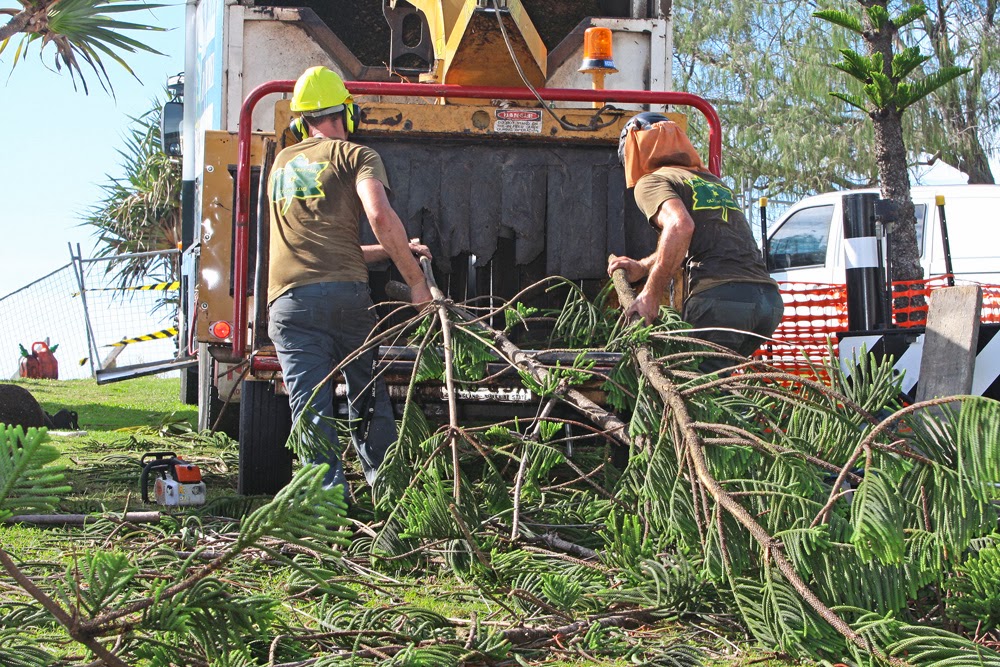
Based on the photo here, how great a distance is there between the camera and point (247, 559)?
12.0 feet

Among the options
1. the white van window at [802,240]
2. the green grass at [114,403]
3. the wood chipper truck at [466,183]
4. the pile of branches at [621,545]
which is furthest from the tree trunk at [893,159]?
the pile of branches at [621,545]

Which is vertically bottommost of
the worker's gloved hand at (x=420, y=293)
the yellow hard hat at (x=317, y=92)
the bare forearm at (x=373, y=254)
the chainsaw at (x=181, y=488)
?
the chainsaw at (x=181, y=488)

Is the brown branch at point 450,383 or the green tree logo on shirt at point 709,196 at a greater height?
the green tree logo on shirt at point 709,196

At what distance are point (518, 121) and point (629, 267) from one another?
1205 millimetres

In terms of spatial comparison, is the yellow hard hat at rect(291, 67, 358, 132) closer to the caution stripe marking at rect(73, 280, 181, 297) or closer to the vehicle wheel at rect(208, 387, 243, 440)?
the vehicle wheel at rect(208, 387, 243, 440)

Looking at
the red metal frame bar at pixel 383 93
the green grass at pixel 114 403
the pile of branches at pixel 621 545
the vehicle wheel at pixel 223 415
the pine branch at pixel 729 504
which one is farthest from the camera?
the green grass at pixel 114 403

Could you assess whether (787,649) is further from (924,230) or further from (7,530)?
(924,230)

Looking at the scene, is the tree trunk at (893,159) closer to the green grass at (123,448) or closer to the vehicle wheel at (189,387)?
the vehicle wheel at (189,387)

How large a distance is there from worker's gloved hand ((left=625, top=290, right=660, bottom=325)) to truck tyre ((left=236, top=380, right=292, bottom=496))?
1.81 metres

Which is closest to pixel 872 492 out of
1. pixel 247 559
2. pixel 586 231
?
pixel 247 559

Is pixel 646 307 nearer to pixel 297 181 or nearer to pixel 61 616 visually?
pixel 297 181

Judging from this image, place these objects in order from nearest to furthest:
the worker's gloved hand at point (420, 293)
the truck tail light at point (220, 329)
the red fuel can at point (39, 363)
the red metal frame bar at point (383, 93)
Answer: the worker's gloved hand at point (420, 293), the red metal frame bar at point (383, 93), the truck tail light at point (220, 329), the red fuel can at point (39, 363)

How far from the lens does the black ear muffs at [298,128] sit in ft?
16.5

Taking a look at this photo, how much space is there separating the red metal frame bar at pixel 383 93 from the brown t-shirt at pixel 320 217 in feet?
1.13
